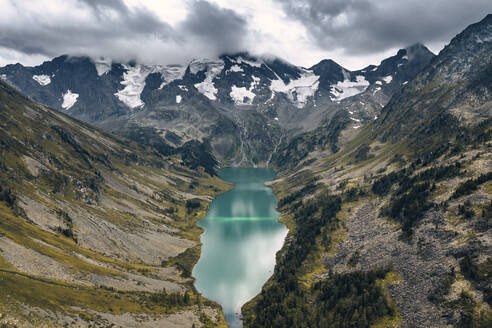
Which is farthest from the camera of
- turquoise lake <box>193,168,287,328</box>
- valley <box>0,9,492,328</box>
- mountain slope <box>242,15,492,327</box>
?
turquoise lake <box>193,168,287,328</box>

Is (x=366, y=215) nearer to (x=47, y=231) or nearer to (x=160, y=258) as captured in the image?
(x=160, y=258)

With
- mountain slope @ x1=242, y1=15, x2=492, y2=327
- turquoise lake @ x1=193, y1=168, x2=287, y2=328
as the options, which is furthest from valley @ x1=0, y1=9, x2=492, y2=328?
turquoise lake @ x1=193, y1=168, x2=287, y2=328

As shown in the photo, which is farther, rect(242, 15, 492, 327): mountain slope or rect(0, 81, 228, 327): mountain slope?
rect(242, 15, 492, 327): mountain slope

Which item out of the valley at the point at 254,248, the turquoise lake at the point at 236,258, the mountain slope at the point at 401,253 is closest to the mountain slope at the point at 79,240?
the valley at the point at 254,248

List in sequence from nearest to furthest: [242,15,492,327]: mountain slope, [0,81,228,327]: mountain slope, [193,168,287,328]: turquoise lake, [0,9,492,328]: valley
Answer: [0,81,228,327]: mountain slope, [0,9,492,328]: valley, [242,15,492,327]: mountain slope, [193,168,287,328]: turquoise lake

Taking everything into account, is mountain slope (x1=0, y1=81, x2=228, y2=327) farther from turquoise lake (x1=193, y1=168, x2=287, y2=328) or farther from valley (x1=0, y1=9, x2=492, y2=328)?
turquoise lake (x1=193, y1=168, x2=287, y2=328)

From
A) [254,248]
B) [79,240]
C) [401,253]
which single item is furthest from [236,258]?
[401,253]

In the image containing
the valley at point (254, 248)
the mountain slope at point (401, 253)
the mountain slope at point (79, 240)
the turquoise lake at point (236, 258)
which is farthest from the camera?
the turquoise lake at point (236, 258)

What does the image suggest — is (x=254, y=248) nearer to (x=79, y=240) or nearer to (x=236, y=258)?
(x=236, y=258)

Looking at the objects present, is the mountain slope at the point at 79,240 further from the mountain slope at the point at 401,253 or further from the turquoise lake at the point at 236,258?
the mountain slope at the point at 401,253
